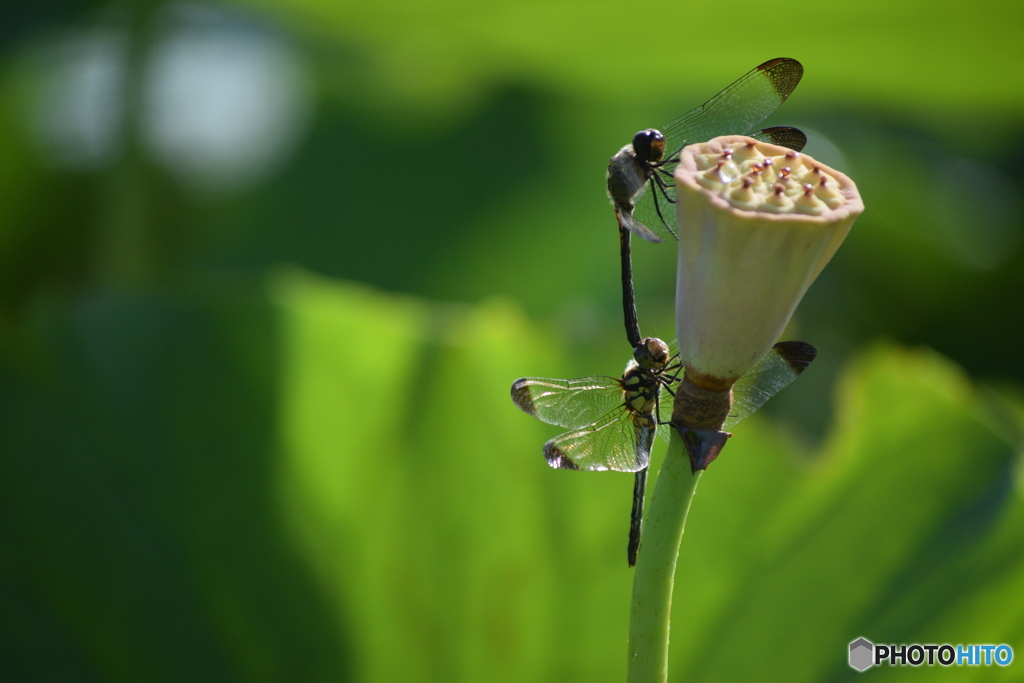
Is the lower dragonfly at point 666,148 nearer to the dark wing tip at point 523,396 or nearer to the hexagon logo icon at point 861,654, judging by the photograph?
the dark wing tip at point 523,396

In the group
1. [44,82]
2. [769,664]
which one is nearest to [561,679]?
[769,664]

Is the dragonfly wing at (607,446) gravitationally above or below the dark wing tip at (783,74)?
below

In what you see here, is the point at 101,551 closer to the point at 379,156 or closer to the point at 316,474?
the point at 316,474

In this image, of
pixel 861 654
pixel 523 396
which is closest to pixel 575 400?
pixel 523 396

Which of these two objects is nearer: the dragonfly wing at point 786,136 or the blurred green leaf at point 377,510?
the dragonfly wing at point 786,136

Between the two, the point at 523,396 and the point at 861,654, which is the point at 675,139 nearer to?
the point at 523,396

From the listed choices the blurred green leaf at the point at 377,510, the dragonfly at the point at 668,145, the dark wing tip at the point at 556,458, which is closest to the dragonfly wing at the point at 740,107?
the dragonfly at the point at 668,145

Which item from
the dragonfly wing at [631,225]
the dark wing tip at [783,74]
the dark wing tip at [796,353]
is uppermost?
the dark wing tip at [783,74]
